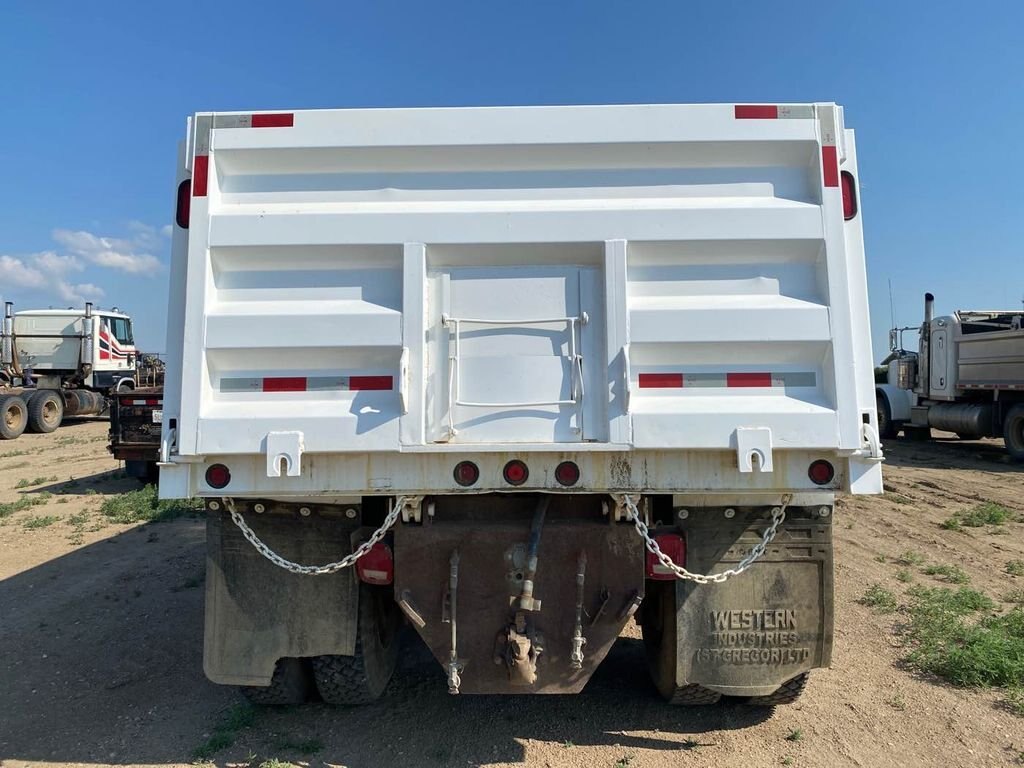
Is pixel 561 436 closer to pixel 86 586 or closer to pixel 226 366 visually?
pixel 226 366

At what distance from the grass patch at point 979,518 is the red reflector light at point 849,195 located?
659 cm

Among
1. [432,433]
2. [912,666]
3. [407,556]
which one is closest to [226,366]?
[432,433]

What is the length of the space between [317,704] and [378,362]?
7.11ft

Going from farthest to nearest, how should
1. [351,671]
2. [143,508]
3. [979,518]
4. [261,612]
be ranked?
[143,508] < [979,518] < [351,671] < [261,612]

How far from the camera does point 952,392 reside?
14.4m

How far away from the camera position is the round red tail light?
274 centimetres

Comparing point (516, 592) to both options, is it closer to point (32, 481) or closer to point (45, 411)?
point (32, 481)

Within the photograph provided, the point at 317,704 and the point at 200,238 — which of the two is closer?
the point at 200,238

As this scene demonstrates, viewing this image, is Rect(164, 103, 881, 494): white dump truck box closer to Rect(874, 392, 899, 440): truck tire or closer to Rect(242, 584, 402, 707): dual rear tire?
Rect(242, 584, 402, 707): dual rear tire

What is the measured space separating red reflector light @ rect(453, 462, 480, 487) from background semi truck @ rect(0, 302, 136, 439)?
19145mm

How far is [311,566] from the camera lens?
10.1 ft

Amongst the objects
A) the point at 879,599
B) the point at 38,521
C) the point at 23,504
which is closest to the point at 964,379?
the point at 879,599

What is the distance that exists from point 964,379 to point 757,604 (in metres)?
13.9

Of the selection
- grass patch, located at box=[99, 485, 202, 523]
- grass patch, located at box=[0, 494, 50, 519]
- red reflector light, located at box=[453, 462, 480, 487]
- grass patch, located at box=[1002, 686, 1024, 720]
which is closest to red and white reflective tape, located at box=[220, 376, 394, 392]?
red reflector light, located at box=[453, 462, 480, 487]
